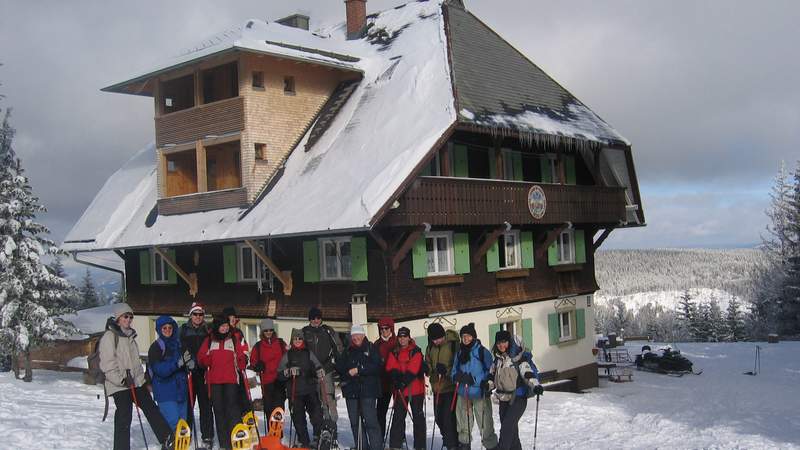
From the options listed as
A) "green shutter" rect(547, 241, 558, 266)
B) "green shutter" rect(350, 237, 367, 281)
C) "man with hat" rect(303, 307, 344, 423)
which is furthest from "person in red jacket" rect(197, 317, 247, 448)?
"green shutter" rect(547, 241, 558, 266)

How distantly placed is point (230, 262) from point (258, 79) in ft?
16.8

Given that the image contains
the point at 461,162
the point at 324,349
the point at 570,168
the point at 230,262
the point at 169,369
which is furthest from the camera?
the point at 570,168

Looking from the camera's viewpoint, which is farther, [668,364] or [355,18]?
[668,364]

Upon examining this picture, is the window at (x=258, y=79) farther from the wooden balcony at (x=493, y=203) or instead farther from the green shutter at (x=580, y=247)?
the green shutter at (x=580, y=247)

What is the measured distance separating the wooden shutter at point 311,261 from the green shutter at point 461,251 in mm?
3512

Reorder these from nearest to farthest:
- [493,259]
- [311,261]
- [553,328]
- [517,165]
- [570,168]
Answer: [311,261] → [493,259] → [517,165] → [553,328] → [570,168]

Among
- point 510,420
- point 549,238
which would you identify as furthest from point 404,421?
point 549,238

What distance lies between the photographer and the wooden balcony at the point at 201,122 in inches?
→ 859

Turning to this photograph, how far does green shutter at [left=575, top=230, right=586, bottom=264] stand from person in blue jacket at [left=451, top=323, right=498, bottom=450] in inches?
593

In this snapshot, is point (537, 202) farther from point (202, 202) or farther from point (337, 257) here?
point (202, 202)

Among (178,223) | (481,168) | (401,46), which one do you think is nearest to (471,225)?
(481,168)

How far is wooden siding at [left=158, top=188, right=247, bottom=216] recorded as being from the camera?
A: 21.8m

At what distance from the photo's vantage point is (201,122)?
22.8 metres

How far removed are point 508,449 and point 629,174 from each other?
17014mm
